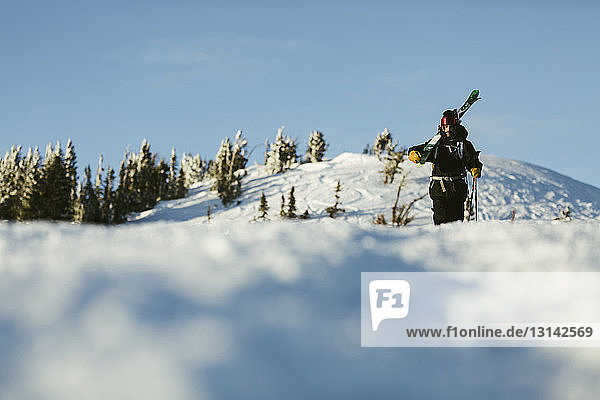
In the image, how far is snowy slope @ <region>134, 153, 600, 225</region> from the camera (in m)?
25.4

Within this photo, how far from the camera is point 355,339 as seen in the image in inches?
70.2

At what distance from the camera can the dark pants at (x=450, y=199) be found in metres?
6.51

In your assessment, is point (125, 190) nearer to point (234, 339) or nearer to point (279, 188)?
point (279, 188)

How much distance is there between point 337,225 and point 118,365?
1746 millimetres

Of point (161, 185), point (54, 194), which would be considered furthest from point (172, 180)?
point (54, 194)

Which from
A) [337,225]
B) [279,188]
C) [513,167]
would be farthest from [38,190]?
[337,225]

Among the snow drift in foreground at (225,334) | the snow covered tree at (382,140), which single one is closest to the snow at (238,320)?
the snow drift in foreground at (225,334)

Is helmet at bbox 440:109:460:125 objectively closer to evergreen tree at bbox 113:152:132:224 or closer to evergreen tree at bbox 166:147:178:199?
evergreen tree at bbox 113:152:132:224

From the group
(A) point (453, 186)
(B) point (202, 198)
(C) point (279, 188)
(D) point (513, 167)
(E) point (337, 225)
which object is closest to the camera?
(E) point (337, 225)

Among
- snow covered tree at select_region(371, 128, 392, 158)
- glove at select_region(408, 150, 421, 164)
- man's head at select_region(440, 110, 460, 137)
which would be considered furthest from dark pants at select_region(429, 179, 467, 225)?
snow covered tree at select_region(371, 128, 392, 158)

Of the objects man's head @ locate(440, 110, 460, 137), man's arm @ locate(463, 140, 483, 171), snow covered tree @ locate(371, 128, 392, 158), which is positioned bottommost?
man's arm @ locate(463, 140, 483, 171)

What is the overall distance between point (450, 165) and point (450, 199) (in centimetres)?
39

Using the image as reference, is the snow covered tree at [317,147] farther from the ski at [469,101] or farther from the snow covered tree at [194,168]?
the ski at [469,101]
